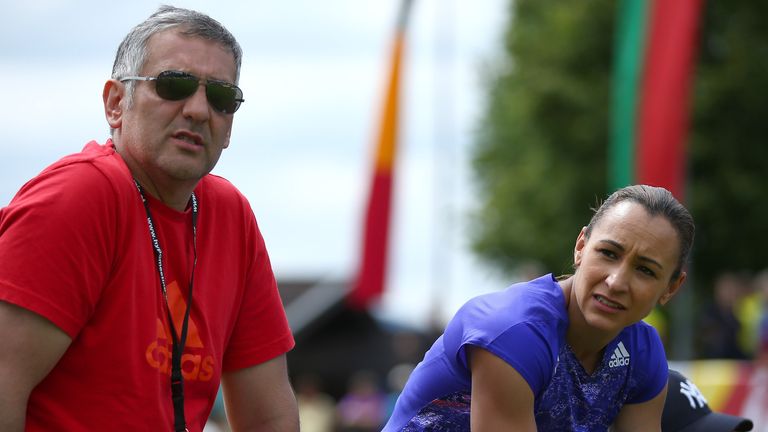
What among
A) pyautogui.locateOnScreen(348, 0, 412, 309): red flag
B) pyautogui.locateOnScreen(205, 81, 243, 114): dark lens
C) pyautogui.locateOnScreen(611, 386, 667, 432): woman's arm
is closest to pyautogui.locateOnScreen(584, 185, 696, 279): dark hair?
pyautogui.locateOnScreen(611, 386, 667, 432): woman's arm

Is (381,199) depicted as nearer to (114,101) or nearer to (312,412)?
(312,412)

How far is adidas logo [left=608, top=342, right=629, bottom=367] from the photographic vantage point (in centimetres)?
430

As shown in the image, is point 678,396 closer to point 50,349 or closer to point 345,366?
point 50,349

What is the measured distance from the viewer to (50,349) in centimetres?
332

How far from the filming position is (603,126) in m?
25.2

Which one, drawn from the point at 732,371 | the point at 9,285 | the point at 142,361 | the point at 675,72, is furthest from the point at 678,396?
the point at 675,72

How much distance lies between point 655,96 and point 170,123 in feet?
34.3

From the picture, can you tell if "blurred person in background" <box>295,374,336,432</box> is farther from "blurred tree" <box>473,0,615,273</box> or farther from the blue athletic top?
the blue athletic top

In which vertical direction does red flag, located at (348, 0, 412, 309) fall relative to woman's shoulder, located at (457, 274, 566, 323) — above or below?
below

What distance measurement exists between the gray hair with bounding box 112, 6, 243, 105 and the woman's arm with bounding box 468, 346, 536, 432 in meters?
1.25

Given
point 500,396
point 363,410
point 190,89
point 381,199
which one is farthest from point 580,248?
point 363,410

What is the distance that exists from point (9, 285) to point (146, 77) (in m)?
0.76

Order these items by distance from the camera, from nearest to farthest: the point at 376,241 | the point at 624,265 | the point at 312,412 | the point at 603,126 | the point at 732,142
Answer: the point at 624,265 → the point at 376,241 → the point at 312,412 → the point at 732,142 → the point at 603,126

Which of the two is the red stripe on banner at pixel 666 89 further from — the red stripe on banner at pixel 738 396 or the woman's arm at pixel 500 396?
the woman's arm at pixel 500 396
